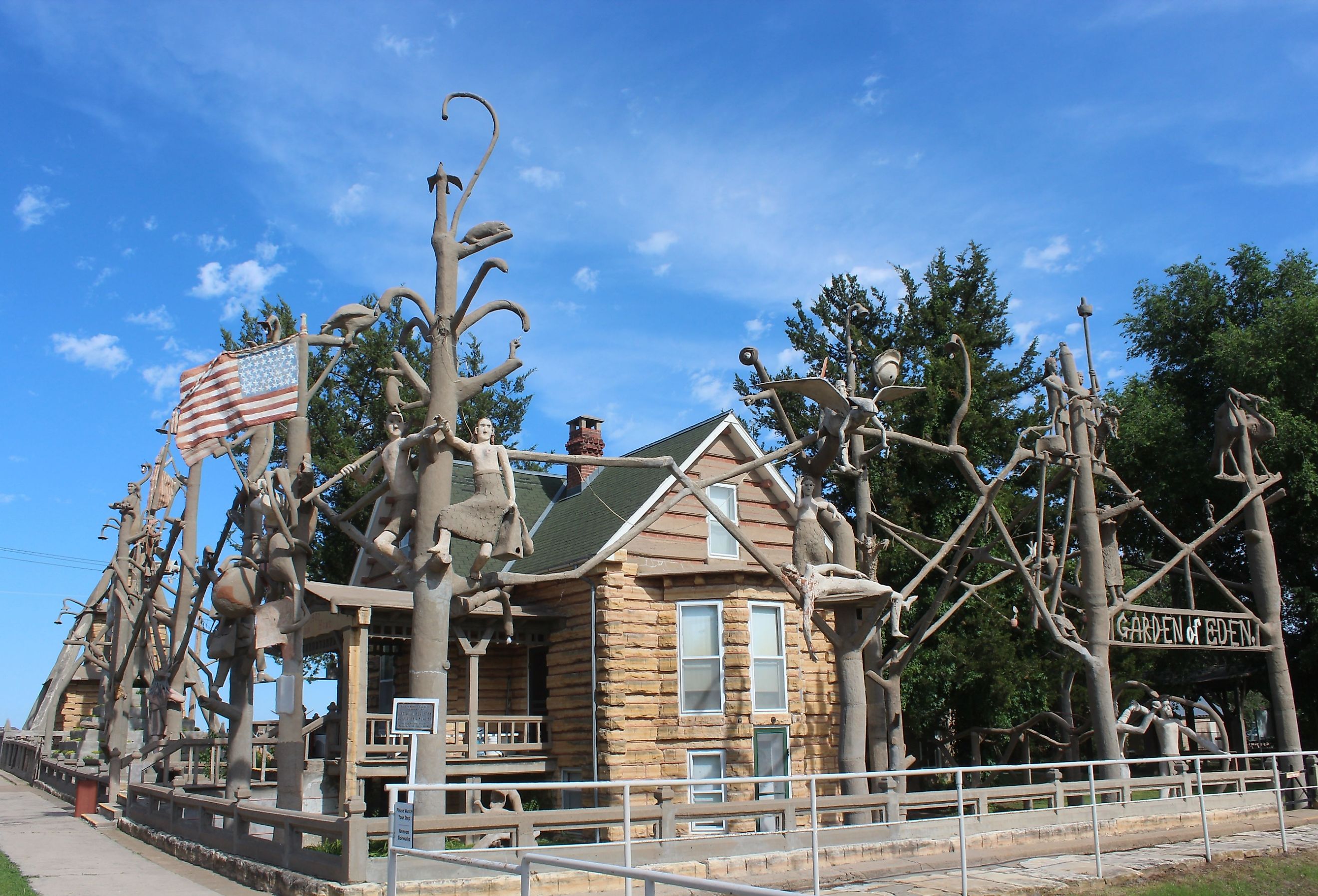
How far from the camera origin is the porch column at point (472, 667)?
56.4 feet

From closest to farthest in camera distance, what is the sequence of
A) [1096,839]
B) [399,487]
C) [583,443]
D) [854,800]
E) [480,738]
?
1. [399,487]
2. [1096,839]
3. [854,800]
4. [480,738]
5. [583,443]

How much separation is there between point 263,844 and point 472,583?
5.47 meters

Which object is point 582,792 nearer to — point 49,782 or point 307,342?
point 307,342

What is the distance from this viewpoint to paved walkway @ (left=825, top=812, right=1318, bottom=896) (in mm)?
11062

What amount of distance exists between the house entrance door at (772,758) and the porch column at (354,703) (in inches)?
284

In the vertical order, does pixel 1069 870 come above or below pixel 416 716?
below

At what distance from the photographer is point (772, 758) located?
1891 centimetres

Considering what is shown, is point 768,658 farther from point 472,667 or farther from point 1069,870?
point 1069,870

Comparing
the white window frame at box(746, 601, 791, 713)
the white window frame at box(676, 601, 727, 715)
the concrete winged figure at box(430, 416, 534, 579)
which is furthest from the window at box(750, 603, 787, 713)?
the concrete winged figure at box(430, 416, 534, 579)

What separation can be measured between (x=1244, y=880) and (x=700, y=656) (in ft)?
30.8

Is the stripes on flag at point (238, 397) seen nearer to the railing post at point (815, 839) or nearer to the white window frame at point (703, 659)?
the railing post at point (815, 839)

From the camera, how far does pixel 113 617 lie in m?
27.2


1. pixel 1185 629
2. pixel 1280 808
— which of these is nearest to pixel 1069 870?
pixel 1280 808

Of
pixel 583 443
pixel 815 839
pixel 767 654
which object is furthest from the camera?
pixel 583 443
